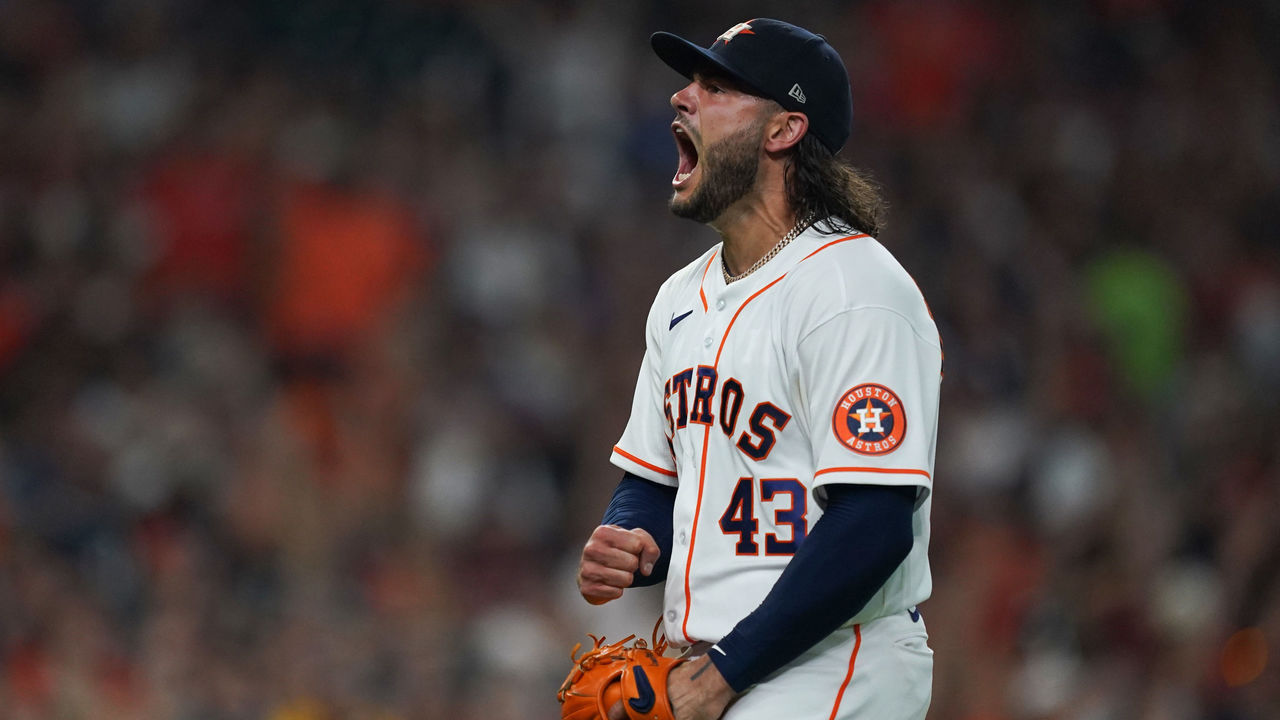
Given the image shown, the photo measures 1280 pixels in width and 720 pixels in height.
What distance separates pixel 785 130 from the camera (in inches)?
104

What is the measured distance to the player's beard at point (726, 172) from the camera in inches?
103

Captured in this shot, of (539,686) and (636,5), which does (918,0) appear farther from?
(539,686)

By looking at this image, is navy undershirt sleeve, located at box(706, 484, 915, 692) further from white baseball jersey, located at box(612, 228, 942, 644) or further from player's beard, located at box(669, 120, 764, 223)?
player's beard, located at box(669, 120, 764, 223)

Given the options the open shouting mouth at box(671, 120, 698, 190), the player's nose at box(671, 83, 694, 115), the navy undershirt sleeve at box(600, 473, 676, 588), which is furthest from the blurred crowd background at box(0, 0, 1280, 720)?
the player's nose at box(671, 83, 694, 115)

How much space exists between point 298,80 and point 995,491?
407 cm

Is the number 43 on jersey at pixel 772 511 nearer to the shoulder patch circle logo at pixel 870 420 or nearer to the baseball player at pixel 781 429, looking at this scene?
the baseball player at pixel 781 429

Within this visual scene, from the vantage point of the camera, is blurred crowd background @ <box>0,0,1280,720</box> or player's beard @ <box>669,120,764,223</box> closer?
player's beard @ <box>669,120,764,223</box>

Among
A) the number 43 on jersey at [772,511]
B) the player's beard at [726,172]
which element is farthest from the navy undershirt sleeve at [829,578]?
the player's beard at [726,172]

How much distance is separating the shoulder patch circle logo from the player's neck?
0.45 meters

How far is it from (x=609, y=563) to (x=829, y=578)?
488 mm

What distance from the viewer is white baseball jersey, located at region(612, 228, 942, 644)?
231 cm

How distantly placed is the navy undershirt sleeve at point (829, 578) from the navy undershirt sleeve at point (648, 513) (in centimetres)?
38

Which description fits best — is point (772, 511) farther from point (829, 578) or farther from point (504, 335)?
point (504, 335)

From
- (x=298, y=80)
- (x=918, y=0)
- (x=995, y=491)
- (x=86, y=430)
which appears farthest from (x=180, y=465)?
(x=918, y=0)
